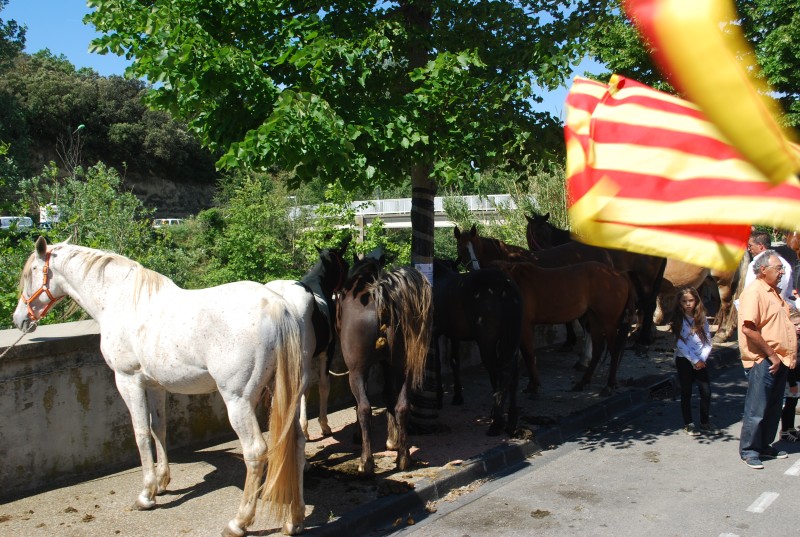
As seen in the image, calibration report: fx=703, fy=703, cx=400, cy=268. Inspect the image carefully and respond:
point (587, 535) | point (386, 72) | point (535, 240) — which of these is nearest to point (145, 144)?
point (535, 240)

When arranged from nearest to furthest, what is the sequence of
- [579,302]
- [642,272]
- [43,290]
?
[43,290] < [579,302] < [642,272]

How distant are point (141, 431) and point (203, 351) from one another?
97cm

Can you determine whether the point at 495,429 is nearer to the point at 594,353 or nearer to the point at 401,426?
the point at 401,426

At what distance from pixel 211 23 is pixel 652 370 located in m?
8.06

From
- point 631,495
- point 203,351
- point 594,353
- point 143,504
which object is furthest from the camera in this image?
point 594,353

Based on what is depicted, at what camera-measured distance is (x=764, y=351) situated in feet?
21.6

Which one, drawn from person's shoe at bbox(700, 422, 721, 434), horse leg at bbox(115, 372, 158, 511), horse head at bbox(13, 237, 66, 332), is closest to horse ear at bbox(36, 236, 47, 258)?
horse head at bbox(13, 237, 66, 332)

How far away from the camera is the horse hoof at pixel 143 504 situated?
5449 mm

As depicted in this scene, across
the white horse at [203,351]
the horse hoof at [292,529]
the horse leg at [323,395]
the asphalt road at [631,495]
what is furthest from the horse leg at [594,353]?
the horse hoof at [292,529]

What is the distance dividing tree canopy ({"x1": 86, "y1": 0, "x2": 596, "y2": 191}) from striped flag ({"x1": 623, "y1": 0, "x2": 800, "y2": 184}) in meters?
4.54

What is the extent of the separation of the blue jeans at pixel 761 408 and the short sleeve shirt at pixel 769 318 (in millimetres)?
189

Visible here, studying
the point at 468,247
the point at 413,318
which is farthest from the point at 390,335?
the point at 468,247

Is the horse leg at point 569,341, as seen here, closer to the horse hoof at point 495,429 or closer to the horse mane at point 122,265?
the horse hoof at point 495,429

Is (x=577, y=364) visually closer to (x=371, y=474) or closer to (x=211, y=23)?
(x=371, y=474)
